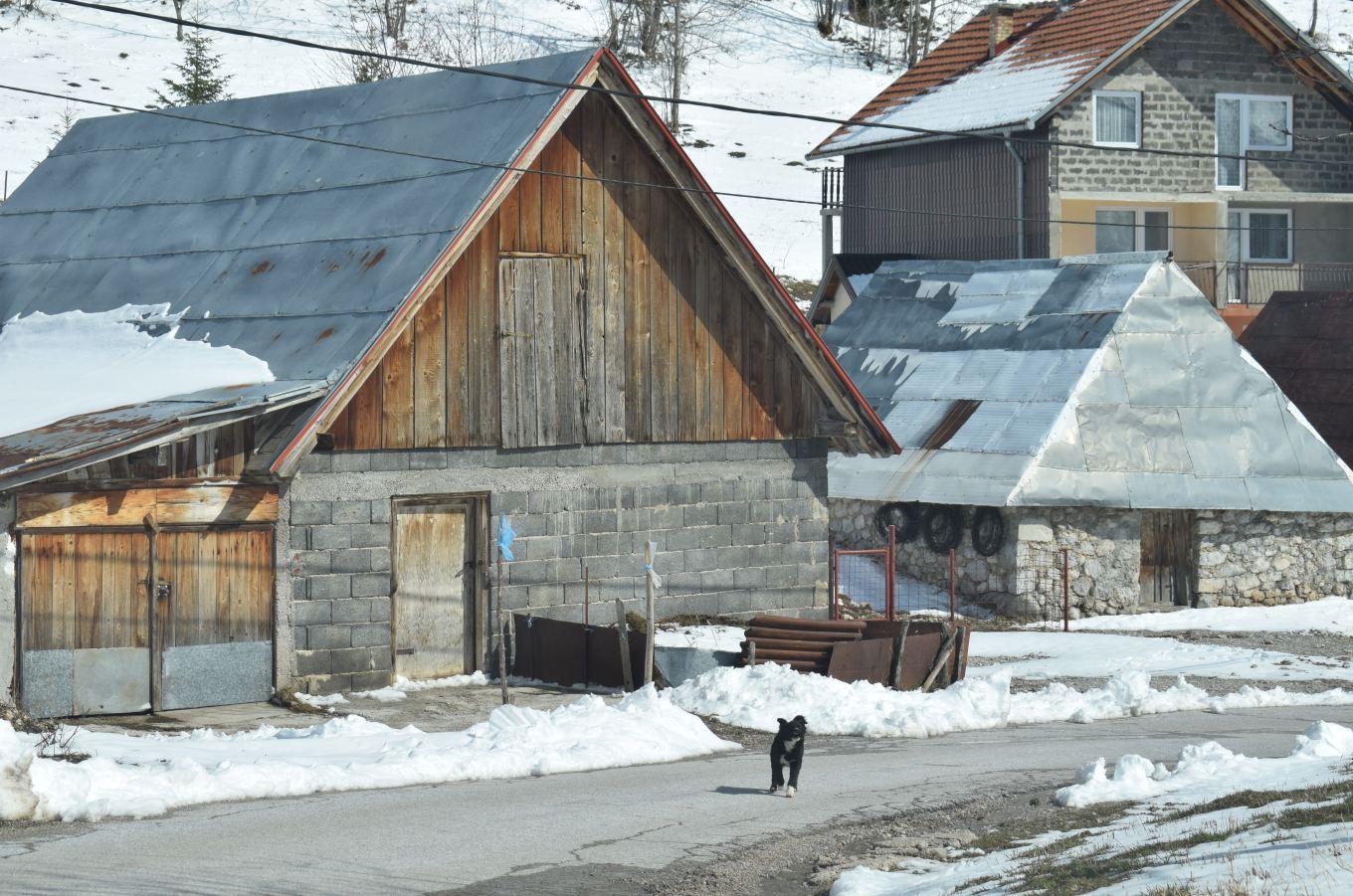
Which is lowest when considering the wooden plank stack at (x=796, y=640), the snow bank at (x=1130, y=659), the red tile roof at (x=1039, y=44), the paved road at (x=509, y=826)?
the snow bank at (x=1130, y=659)

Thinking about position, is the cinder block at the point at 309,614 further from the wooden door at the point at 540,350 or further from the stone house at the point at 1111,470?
the stone house at the point at 1111,470

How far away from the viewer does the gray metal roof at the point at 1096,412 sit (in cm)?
2819

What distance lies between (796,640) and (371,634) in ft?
14.9

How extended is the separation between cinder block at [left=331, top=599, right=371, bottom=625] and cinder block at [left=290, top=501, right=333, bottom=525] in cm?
89

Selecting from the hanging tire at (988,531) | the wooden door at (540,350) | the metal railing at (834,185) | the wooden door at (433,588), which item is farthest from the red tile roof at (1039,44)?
the wooden door at (433,588)

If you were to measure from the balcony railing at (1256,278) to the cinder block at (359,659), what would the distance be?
92.4 ft

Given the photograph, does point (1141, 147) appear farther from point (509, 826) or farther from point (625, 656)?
point (509, 826)

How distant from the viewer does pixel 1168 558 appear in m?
29.1

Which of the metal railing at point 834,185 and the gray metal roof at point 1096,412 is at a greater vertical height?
the metal railing at point 834,185

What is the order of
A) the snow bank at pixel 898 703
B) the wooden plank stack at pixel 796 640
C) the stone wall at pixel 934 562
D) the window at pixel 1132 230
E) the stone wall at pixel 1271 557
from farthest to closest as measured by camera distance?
the window at pixel 1132 230
the stone wall at pixel 1271 557
the stone wall at pixel 934 562
the wooden plank stack at pixel 796 640
the snow bank at pixel 898 703

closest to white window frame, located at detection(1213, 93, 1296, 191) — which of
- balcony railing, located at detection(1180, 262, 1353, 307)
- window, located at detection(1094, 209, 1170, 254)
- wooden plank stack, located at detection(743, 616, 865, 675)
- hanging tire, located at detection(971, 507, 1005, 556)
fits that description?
window, located at detection(1094, 209, 1170, 254)

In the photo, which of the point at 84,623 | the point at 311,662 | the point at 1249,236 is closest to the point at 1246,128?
the point at 1249,236

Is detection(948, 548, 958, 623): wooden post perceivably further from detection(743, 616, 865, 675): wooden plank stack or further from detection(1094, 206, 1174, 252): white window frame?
detection(1094, 206, 1174, 252): white window frame

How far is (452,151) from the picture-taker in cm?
2084
